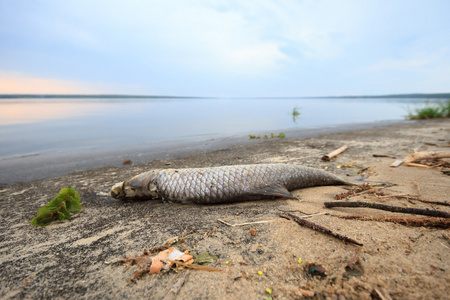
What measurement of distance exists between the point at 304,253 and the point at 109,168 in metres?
6.05

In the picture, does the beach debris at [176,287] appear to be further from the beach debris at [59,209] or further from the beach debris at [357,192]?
the beach debris at [357,192]

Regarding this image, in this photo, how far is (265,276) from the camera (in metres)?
1.83

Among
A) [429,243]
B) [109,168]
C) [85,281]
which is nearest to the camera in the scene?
[85,281]

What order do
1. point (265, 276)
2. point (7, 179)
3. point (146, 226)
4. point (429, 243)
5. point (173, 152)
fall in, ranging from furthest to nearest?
1. point (173, 152)
2. point (7, 179)
3. point (146, 226)
4. point (429, 243)
5. point (265, 276)

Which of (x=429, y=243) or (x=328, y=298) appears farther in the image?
(x=429, y=243)

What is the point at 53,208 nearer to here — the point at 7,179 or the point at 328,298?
the point at 328,298

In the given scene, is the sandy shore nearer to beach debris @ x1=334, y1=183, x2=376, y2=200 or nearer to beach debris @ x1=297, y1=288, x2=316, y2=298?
beach debris @ x1=297, y1=288, x2=316, y2=298

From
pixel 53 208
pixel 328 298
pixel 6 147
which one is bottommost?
pixel 328 298

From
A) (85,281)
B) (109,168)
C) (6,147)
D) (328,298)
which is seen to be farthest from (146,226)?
(6,147)

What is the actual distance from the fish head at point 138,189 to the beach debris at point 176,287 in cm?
212

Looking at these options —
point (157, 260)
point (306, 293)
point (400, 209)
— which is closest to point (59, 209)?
point (157, 260)

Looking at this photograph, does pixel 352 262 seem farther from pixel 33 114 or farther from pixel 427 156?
pixel 33 114

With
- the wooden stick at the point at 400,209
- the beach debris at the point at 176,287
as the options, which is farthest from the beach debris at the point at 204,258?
the wooden stick at the point at 400,209

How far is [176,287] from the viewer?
176 centimetres
